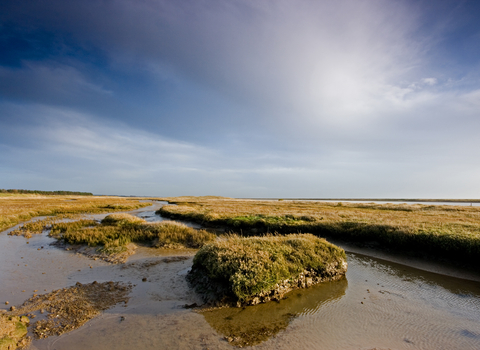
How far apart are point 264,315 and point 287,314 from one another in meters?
0.92

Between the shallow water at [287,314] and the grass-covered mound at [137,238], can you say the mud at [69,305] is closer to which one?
the shallow water at [287,314]

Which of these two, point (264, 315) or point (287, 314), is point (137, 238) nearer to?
point (264, 315)

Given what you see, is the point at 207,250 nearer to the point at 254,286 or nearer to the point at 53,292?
the point at 254,286

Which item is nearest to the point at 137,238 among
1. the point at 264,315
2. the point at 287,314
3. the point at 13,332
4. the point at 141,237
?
the point at 141,237

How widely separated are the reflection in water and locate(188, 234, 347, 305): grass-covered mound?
449 millimetres

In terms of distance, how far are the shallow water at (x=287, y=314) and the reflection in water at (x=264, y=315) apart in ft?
0.11

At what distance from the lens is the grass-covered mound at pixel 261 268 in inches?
372

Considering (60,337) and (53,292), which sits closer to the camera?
(60,337)

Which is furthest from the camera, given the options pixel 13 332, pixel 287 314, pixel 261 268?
pixel 261 268

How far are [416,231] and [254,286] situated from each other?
1595cm

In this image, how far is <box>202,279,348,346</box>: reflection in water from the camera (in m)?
7.33

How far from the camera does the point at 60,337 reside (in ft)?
22.4

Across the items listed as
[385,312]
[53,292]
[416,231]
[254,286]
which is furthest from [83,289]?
[416,231]

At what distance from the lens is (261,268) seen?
391 inches
